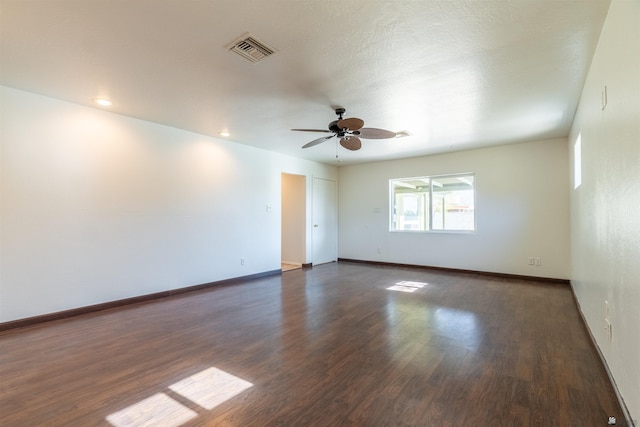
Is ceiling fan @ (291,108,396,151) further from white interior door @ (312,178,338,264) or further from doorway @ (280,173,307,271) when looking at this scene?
white interior door @ (312,178,338,264)

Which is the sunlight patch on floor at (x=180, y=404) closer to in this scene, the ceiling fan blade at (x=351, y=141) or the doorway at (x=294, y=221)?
the ceiling fan blade at (x=351, y=141)

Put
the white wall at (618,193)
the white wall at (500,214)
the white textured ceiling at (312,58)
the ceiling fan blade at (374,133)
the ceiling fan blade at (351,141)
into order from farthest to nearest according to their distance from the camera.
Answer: the white wall at (500,214), the ceiling fan blade at (351,141), the ceiling fan blade at (374,133), the white textured ceiling at (312,58), the white wall at (618,193)

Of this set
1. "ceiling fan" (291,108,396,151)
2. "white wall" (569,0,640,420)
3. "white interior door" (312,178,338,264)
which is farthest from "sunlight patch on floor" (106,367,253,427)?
"white interior door" (312,178,338,264)

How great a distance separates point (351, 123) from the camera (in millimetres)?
3311

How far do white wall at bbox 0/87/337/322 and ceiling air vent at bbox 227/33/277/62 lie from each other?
2506 mm

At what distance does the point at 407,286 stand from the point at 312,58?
3.82m

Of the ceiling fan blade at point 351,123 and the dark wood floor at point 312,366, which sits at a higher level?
the ceiling fan blade at point 351,123

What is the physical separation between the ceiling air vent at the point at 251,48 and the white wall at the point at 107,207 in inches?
98.7

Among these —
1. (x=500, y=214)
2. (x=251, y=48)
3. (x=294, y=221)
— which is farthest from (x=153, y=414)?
(x=500, y=214)

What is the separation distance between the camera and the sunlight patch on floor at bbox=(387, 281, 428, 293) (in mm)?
4770

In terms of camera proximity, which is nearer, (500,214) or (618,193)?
(618,193)

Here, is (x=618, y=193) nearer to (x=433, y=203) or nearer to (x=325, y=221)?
(x=433, y=203)

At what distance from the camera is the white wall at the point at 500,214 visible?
5164mm

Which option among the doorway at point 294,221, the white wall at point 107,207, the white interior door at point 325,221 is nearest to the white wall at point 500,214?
the white interior door at point 325,221
